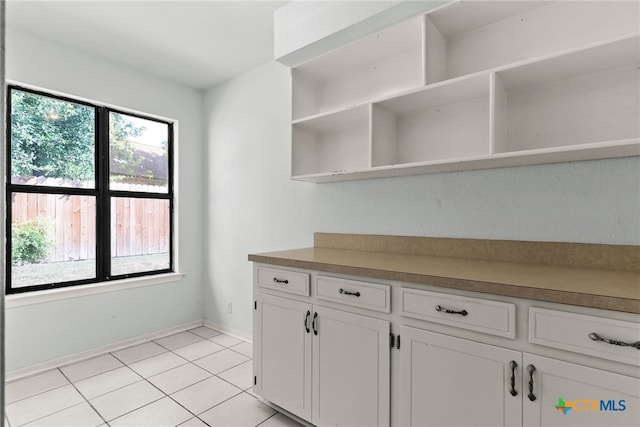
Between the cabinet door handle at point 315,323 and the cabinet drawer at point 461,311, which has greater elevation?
the cabinet drawer at point 461,311

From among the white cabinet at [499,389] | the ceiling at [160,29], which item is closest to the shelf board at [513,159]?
the white cabinet at [499,389]

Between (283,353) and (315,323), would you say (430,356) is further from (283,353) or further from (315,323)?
(283,353)

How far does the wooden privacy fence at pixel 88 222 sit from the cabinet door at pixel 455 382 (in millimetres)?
2740

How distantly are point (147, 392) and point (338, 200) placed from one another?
1827mm

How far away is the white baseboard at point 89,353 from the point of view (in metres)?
2.44

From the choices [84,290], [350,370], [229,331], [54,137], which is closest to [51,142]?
[54,137]

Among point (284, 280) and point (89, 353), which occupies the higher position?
point (284, 280)

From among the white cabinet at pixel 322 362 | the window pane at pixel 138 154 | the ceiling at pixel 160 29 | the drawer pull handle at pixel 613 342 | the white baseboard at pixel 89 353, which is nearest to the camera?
the drawer pull handle at pixel 613 342

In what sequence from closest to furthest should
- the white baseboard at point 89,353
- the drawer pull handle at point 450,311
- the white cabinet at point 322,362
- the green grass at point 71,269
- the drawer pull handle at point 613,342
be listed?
the drawer pull handle at point 613,342 → the drawer pull handle at point 450,311 → the white cabinet at point 322,362 → the white baseboard at point 89,353 → the green grass at point 71,269

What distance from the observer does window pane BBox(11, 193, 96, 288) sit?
8.25 ft

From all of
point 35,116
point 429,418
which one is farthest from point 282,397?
point 35,116

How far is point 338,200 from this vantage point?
8.10 feet

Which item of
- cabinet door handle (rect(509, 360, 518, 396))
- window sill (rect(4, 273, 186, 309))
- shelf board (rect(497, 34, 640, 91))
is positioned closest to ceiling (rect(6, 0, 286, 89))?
shelf board (rect(497, 34, 640, 91))

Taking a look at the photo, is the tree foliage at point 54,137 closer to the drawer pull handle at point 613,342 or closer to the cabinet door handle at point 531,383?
the cabinet door handle at point 531,383
